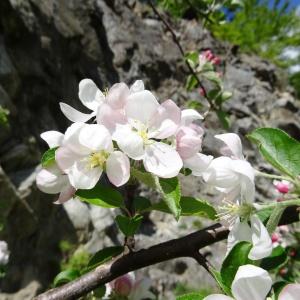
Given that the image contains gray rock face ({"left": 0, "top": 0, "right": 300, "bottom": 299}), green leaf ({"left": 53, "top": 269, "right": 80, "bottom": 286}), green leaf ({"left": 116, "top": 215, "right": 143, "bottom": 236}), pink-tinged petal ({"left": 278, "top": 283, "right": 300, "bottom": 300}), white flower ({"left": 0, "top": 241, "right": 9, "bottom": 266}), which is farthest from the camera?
gray rock face ({"left": 0, "top": 0, "right": 300, "bottom": 299})

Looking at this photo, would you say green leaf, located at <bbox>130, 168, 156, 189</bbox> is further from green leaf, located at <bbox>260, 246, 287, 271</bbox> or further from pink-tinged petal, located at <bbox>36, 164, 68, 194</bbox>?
green leaf, located at <bbox>260, 246, 287, 271</bbox>

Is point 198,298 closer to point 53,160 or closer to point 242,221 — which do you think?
point 242,221

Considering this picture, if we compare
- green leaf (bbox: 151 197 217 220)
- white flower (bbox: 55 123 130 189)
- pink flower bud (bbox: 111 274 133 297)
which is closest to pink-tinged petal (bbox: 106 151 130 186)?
white flower (bbox: 55 123 130 189)

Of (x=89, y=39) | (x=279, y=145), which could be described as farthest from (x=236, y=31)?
(x=279, y=145)

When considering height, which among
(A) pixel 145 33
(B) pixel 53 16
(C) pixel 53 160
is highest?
(C) pixel 53 160

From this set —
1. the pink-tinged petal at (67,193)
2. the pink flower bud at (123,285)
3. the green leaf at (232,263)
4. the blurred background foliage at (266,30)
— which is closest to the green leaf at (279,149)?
the green leaf at (232,263)

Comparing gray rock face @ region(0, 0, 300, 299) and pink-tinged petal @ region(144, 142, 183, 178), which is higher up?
pink-tinged petal @ region(144, 142, 183, 178)
